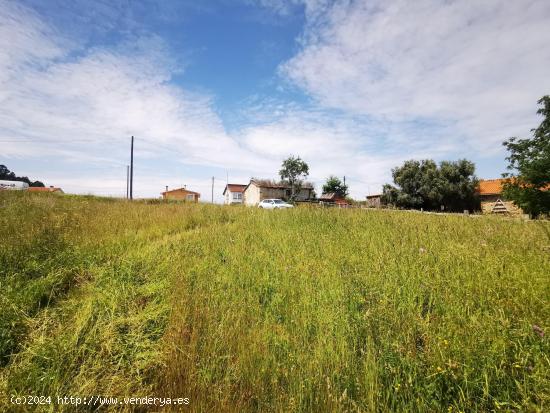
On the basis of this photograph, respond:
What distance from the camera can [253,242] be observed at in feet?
23.6

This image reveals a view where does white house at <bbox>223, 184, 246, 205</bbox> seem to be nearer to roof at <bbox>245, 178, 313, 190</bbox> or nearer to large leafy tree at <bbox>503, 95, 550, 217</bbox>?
roof at <bbox>245, 178, 313, 190</bbox>

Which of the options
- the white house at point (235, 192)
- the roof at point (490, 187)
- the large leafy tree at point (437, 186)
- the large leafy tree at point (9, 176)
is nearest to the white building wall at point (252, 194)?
the white house at point (235, 192)

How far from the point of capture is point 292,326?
3168mm

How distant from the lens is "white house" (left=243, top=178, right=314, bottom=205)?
200 feet

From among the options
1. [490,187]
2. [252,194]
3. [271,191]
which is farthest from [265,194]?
[490,187]

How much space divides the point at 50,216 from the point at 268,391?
980 cm

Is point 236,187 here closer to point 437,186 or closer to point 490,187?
point 437,186

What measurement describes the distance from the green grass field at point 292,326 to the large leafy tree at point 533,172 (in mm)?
23068

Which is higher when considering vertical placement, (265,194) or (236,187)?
(236,187)

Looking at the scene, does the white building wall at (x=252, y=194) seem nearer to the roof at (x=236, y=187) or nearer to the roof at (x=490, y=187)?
the roof at (x=236, y=187)

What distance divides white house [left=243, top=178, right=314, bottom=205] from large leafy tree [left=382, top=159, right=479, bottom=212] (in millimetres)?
27056

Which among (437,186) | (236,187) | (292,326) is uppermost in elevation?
(236,187)

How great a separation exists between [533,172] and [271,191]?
45.9 m

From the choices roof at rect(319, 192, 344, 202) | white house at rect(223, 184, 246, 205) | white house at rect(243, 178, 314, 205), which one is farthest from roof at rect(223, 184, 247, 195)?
roof at rect(319, 192, 344, 202)
